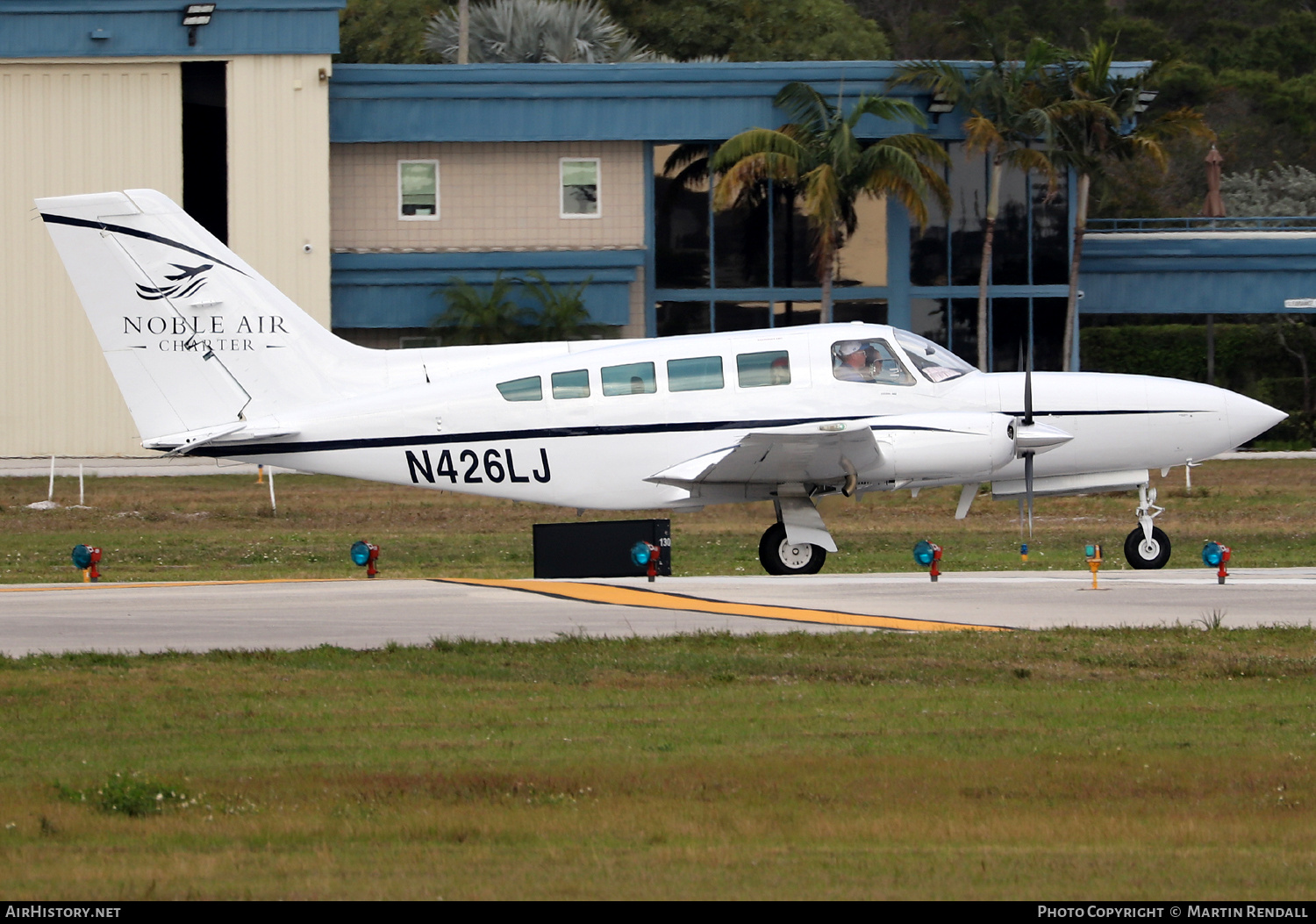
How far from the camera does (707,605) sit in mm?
15188

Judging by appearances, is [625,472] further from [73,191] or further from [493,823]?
[73,191]

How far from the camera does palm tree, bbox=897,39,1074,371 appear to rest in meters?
37.5

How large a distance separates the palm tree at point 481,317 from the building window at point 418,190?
91.4 inches

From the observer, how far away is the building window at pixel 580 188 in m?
39.5

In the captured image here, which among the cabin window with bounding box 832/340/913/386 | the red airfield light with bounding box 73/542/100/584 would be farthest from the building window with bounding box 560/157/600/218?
the cabin window with bounding box 832/340/913/386

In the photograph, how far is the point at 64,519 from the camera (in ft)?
94.3

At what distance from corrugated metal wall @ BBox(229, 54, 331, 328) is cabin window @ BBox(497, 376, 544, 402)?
70.4 feet

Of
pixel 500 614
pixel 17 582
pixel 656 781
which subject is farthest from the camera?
pixel 17 582

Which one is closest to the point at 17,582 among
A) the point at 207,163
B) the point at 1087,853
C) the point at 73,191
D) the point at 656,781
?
the point at 656,781

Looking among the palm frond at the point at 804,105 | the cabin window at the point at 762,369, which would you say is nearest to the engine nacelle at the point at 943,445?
the cabin window at the point at 762,369

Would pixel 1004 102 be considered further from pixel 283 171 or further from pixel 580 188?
pixel 283 171

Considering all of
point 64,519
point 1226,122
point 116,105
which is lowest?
point 64,519

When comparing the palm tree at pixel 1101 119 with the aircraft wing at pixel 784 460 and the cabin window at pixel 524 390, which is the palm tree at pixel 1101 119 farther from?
the cabin window at pixel 524 390

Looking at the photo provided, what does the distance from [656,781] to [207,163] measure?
35.8 m
